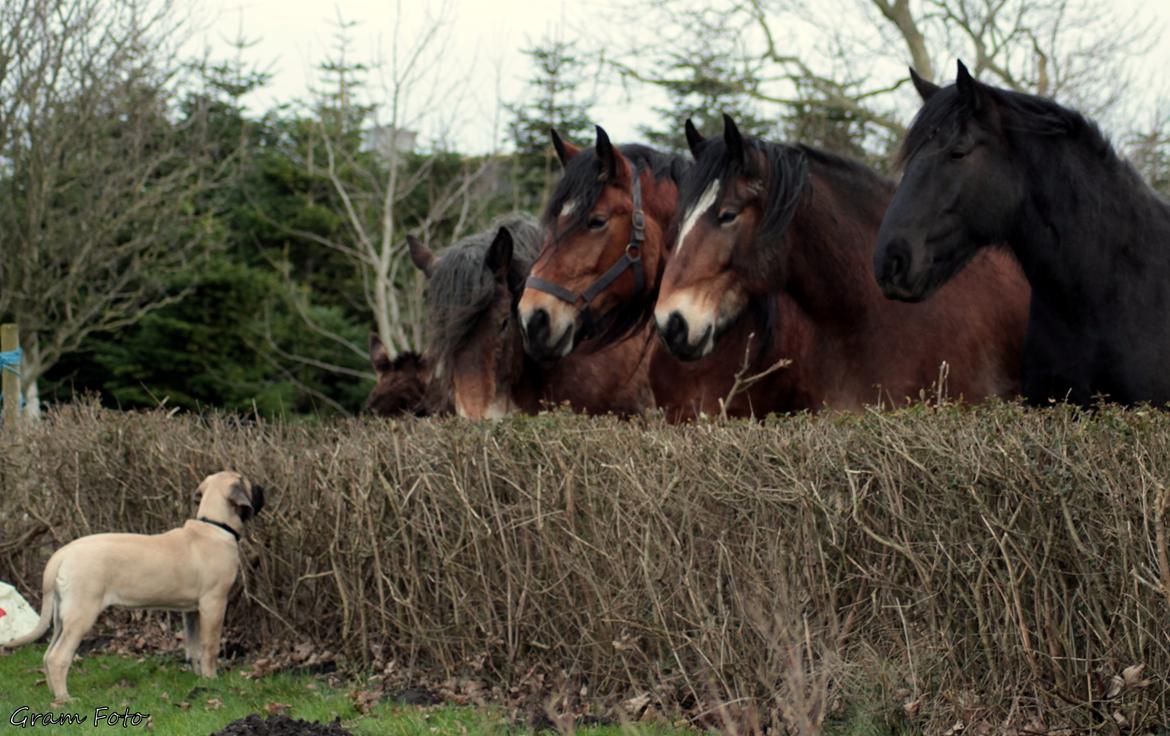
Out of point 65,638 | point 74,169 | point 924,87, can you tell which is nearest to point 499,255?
point 924,87

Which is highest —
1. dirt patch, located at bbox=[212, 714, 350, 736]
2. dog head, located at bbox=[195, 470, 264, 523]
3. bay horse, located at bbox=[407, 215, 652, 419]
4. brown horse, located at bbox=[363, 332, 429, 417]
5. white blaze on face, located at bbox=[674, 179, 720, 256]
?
white blaze on face, located at bbox=[674, 179, 720, 256]

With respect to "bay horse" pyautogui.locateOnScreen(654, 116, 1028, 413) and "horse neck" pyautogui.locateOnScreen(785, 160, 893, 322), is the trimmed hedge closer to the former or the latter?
"bay horse" pyautogui.locateOnScreen(654, 116, 1028, 413)

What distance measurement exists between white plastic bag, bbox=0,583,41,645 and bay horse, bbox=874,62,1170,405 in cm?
537

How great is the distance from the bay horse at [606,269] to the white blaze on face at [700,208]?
776mm

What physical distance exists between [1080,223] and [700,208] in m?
1.68

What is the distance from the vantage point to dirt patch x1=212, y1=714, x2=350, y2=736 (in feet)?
16.2

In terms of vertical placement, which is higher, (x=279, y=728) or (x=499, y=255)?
(x=499, y=255)

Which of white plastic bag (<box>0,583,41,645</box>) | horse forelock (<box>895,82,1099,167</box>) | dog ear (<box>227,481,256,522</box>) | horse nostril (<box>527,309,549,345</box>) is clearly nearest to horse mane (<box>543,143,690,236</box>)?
horse nostril (<box>527,309,549,345</box>)

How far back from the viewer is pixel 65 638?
6.33 metres

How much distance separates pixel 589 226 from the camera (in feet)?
→ 23.0

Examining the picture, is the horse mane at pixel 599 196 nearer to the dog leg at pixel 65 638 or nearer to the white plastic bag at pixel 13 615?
the dog leg at pixel 65 638

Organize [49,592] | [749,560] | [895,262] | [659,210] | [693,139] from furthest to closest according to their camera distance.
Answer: [659,210], [693,139], [49,592], [895,262], [749,560]

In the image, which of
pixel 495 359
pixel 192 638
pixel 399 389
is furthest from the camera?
pixel 399 389

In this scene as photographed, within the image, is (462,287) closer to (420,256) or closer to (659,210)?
(659,210)
